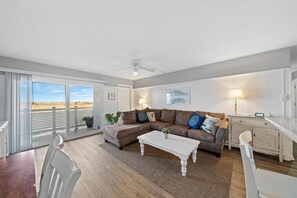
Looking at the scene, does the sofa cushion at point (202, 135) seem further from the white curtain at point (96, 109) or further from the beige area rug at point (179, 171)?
the white curtain at point (96, 109)

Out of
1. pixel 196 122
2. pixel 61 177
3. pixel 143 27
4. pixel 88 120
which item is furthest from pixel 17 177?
pixel 88 120

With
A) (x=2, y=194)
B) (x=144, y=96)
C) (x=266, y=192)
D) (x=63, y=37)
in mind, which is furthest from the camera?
(x=144, y=96)

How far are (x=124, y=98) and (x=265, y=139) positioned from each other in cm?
481

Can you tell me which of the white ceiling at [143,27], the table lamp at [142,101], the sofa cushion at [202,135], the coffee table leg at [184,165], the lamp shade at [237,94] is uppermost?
the white ceiling at [143,27]

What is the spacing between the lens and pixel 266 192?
855 millimetres

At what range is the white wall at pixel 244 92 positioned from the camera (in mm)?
2602

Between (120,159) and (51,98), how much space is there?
2893mm

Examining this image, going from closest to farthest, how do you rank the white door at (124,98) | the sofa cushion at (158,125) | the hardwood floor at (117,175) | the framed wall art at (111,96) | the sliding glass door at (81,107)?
the hardwood floor at (117,175)
the sofa cushion at (158,125)
the sliding glass door at (81,107)
the framed wall art at (111,96)
the white door at (124,98)

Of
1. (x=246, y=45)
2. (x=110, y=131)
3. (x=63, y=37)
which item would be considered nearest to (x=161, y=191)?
(x=110, y=131)

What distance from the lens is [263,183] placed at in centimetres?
94

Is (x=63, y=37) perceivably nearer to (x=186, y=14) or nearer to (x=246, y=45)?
(x=186, y=14)

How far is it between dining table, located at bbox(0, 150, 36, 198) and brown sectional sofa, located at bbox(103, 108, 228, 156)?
202cm

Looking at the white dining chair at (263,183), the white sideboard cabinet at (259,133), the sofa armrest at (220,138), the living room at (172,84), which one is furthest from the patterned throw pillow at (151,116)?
the white dining chair at (263,183)

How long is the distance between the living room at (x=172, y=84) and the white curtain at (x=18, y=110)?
2cm
